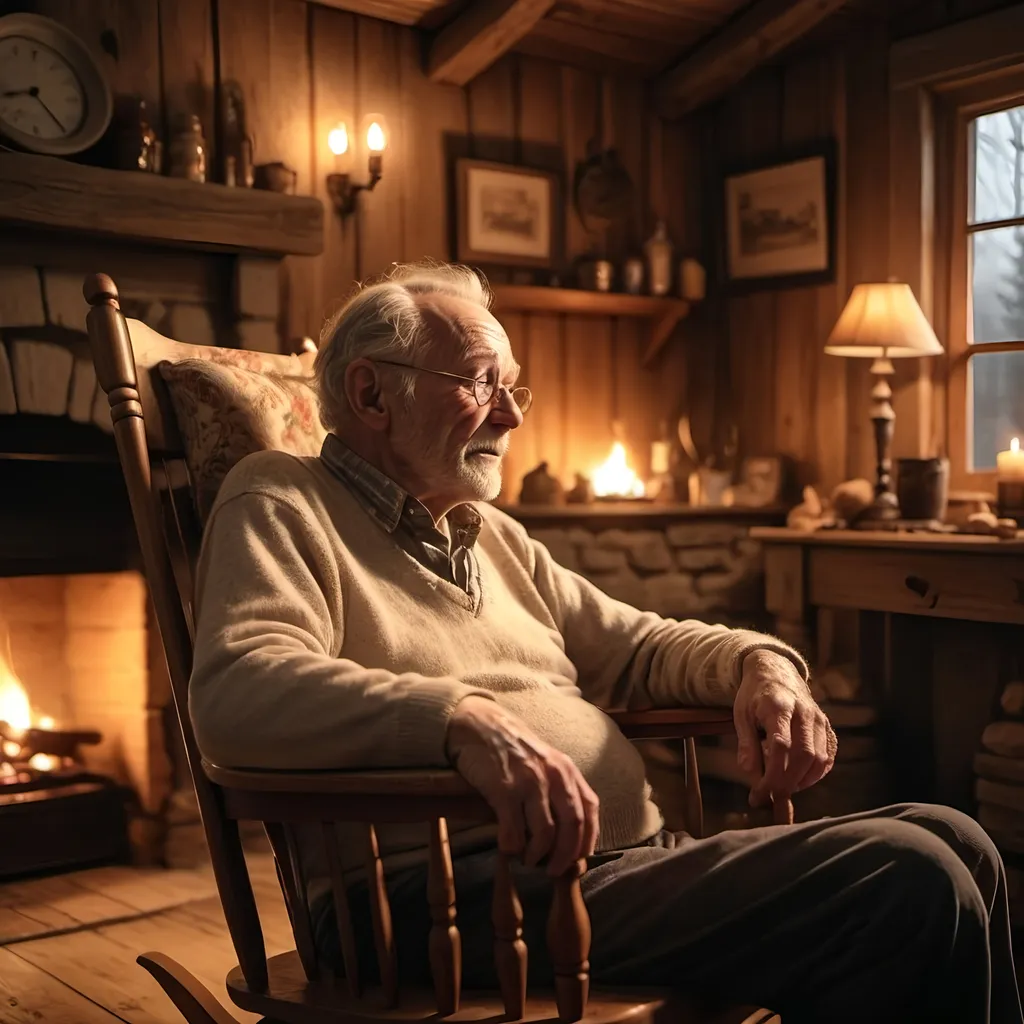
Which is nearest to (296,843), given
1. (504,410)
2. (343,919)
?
(343,919)

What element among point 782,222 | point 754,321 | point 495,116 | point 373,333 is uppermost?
point 495,116

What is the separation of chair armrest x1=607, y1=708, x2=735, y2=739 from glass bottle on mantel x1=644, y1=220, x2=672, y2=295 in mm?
2488

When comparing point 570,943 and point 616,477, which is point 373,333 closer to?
point 570,943

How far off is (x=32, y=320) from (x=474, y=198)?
136 cm

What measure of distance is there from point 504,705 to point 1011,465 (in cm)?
215

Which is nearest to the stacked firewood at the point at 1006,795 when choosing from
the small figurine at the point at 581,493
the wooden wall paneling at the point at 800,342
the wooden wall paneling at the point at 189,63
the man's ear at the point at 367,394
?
the wooden wall paneling at the point at 800,342

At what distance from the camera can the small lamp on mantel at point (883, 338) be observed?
3.24 metres

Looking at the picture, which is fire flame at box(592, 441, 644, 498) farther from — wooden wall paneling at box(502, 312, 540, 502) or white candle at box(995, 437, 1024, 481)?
white candle at box(995, 437, 1024, 481)

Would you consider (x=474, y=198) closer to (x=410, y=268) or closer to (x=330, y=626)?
(x=410, y=268)

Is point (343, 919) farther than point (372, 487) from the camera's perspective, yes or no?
No

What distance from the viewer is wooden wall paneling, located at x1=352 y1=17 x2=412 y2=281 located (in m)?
3.45

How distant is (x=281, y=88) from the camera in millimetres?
3303

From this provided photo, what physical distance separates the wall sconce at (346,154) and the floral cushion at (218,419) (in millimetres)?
1709

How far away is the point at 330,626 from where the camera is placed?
141 cm
